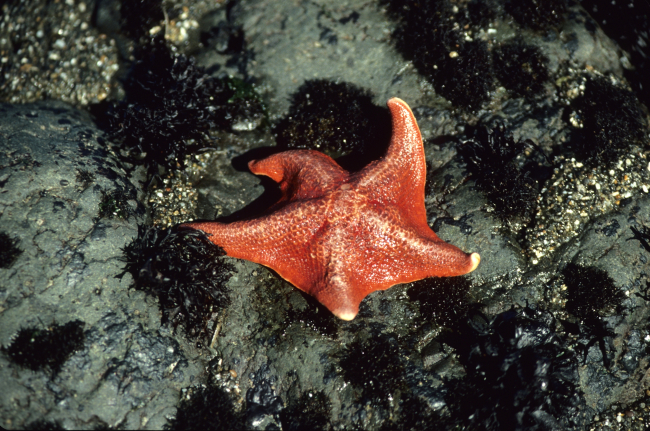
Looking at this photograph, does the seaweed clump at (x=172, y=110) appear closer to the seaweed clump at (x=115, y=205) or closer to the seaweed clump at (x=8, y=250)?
the seaweed clump at (x=115, y=205)

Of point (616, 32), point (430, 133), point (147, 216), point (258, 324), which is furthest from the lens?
point (616, 32)

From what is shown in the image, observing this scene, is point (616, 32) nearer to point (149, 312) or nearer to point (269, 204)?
point (269, 204)

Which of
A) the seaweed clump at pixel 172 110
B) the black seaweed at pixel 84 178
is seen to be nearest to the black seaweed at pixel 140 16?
the seaweed clump at pixel 172 110

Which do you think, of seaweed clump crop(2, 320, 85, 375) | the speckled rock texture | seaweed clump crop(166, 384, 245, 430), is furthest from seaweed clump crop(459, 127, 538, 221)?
seaweed clump crop(2, 320, 85, 375)

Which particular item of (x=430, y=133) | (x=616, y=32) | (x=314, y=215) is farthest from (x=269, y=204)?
(x=616, y=32)

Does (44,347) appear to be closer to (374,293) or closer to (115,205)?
(115,205)

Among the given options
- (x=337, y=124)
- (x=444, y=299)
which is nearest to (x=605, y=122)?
(x=444, y=299)
